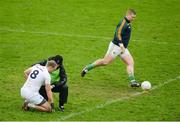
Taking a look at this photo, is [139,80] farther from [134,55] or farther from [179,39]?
[179,39]

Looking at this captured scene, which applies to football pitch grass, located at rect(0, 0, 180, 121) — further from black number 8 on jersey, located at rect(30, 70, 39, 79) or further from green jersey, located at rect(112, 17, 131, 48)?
green jersey, located at rect(112, 17, 131, 48)

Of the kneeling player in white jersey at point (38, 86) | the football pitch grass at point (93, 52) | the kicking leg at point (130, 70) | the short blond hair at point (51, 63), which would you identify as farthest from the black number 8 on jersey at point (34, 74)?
the kicking leg at point (130, 70)

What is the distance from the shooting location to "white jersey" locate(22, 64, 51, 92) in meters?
15.1

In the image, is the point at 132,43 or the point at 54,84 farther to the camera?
the point at 132,43

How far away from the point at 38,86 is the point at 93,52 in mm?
8259

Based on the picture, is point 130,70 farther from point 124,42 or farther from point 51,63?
point 51,63

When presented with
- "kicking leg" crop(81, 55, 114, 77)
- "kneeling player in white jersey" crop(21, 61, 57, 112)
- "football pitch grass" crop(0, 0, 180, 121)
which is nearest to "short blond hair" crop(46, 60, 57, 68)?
"kneeling player in white jersey" crop(21, 61, 57, 112)

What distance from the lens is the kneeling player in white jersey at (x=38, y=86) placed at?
1508 centimetres

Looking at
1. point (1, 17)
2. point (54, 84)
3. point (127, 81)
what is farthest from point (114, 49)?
point (1, 17)

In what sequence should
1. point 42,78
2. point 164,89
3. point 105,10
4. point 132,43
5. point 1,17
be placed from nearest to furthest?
point 42,78 < point 164,89 < point 132,43 < point 1,17 < point 105,10

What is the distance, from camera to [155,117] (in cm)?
1540

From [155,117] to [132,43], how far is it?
998 centimetres

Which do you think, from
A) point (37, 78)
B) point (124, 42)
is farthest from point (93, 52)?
point (37, 78)

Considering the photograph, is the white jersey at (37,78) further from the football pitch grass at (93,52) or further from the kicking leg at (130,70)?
the kicking leg at (130,70)
